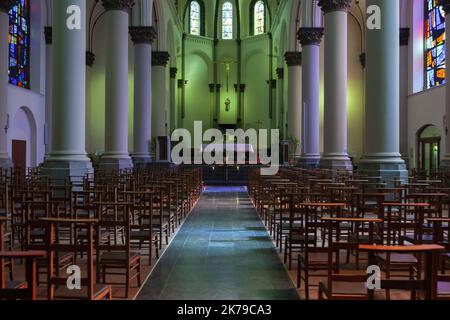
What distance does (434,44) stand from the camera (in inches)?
1001

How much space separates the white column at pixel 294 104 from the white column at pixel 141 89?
7.85 m

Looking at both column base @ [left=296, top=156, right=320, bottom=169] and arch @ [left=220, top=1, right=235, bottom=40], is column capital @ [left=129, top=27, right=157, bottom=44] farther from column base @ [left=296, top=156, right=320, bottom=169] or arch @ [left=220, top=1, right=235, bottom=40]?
arch @ [left=220, top=1, right=235, bottom=40]

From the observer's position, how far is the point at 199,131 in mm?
41094

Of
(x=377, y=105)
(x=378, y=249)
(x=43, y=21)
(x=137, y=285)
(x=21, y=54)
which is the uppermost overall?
(x=43, y=21)

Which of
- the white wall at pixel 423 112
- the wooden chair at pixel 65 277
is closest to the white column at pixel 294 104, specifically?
the white wall at pixel 423 112

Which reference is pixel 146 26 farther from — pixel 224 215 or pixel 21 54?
pixel 224 215

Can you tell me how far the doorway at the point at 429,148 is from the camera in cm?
2461

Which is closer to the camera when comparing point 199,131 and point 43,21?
point 43,21

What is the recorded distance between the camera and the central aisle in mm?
6098

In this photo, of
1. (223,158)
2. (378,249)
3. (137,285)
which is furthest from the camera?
(223,158)

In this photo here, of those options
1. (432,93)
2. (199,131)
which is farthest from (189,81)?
(432,93)

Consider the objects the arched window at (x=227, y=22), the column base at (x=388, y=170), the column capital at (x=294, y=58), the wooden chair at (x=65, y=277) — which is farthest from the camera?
the arched window at (x=227, y=22)

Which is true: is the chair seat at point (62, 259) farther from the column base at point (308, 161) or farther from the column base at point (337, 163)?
the column base at point (308, 161)

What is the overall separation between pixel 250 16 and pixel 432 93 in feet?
68.5
